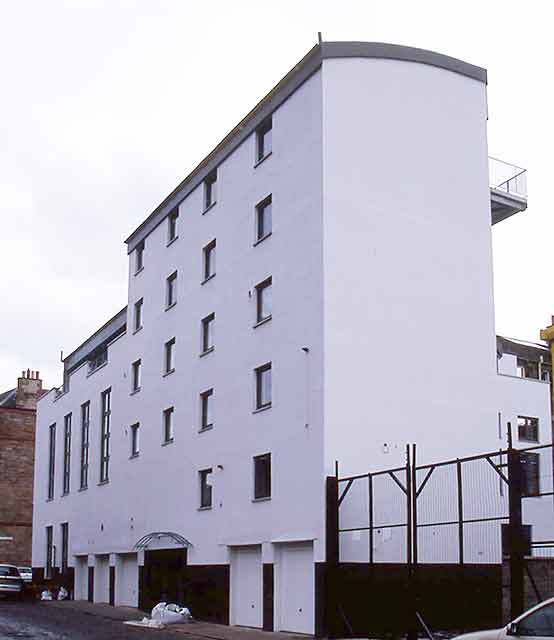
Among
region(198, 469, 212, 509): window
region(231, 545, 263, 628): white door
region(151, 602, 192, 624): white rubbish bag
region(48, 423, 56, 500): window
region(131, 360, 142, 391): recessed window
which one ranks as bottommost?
region(151, 602, 192, 624): white rubbish bag

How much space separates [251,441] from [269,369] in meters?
2.10

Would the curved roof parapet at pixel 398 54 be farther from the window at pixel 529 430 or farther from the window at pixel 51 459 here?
the window at pixel 51 459

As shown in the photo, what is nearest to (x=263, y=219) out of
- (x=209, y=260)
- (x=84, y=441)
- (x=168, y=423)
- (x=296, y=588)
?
(x=209, y=260)

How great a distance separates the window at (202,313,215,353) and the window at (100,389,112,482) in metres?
11.9

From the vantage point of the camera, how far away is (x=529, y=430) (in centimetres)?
3916

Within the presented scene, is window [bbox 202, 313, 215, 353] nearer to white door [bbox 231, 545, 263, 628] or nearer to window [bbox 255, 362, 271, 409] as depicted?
window [bbox 255, 362, 271, 409]

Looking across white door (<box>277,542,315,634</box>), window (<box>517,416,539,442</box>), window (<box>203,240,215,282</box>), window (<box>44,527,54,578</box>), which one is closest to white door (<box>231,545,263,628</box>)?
white door (<box>277,542,315,634</box>)

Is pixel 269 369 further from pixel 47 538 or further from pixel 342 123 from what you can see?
pixel 47 538

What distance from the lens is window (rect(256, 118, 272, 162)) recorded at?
31.3m

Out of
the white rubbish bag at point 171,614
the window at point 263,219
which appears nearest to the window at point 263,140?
the window at point 263,219

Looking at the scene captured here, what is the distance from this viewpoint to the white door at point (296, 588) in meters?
25.7

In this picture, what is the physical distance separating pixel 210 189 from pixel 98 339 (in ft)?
58.0

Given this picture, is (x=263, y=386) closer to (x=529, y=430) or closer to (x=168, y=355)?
(x=168, y=355)

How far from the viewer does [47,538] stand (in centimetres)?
5338
